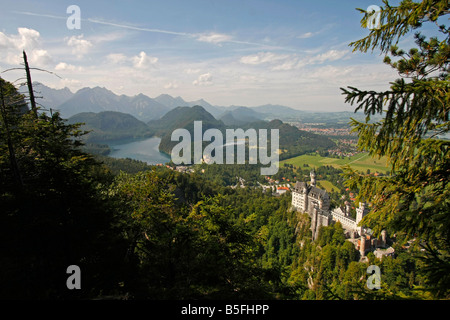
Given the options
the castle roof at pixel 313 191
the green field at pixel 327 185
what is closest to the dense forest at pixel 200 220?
the castle roof at pixel 313 191

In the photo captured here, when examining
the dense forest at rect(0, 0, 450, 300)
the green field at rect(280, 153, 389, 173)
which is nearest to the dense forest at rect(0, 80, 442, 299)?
the dense forest at rect(0, 0, 450, 300)

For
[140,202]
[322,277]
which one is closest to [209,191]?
[322,277]

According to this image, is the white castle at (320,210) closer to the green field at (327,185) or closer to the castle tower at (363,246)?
the castle tower at (363,246)

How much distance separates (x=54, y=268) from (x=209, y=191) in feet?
176

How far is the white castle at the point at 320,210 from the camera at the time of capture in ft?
116

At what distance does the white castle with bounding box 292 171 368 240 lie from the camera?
35250 millimetres

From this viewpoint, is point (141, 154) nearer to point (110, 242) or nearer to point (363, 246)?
point (363, 246)

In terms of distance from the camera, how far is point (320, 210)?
38906 millimetres

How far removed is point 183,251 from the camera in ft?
21.0

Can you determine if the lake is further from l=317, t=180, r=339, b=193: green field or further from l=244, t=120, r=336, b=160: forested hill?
l=317, t=180, r=339, b=193: green field

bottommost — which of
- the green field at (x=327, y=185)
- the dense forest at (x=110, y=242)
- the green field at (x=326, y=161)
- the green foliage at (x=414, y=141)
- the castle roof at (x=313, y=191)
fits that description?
the green field at (x=327, y=185)

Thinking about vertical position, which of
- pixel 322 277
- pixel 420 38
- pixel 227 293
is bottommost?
pixel 322 277
